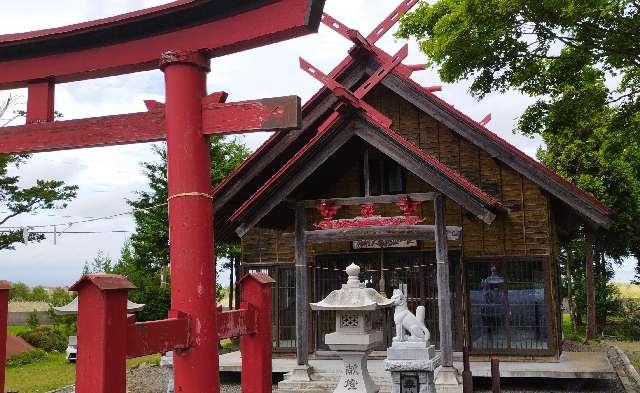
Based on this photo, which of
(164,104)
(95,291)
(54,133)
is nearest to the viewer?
(95,291)

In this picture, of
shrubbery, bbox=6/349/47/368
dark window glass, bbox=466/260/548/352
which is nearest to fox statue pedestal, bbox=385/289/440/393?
dark window glass, bbox=466/260/548/352

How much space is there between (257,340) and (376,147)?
752cm

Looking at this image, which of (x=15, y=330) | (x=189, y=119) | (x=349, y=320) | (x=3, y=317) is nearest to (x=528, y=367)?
(x=349, y=320)

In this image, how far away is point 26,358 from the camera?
68.6 ft

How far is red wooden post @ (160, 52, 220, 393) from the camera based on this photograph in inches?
163

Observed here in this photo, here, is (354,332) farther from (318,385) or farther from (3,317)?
(3,317)

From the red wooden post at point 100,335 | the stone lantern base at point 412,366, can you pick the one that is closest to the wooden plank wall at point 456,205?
the stone lantern base at point 412,366

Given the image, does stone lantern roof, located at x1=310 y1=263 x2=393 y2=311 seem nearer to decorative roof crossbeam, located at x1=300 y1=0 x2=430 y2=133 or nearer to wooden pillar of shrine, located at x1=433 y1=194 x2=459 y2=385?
wooden pillar of shrine, located at x1=433 y1=194 x2=459 y2=385

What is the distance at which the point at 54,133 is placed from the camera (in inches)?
193

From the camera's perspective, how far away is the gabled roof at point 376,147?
11141 millimetres

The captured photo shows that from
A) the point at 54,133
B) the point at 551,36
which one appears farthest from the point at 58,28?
the point at 551,36

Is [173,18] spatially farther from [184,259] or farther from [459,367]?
[459,367]

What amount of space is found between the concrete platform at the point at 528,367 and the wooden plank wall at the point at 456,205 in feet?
8.07

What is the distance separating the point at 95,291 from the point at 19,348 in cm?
2177
